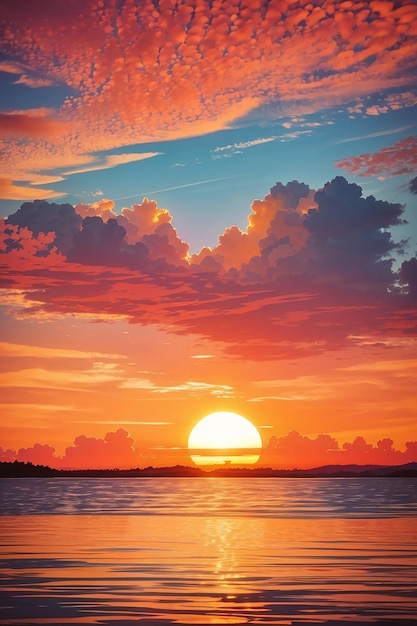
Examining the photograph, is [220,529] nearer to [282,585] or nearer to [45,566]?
[45,566]

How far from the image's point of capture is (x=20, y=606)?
25812 mm

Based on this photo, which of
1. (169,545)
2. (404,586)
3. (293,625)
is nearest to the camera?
(293,625)

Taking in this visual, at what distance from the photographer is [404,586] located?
98.6 feet

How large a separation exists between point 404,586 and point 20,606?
12921 mm

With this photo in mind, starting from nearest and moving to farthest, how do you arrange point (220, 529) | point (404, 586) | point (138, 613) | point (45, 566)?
point (138, 613) < point (404, 586) < point (45, 566) < point (220, 529)

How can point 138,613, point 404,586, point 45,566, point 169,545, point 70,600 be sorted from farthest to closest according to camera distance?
point 169,545, point 45,566, point 404,586, point 70,600, point 138,613

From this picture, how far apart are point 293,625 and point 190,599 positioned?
538 cm

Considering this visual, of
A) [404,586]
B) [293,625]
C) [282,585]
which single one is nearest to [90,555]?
[282,585]

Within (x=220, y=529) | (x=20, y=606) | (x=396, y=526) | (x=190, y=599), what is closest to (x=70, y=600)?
(x=20, y=606)

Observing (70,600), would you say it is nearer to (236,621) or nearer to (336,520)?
(236,621)

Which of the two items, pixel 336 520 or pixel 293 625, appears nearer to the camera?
pixel 293 625

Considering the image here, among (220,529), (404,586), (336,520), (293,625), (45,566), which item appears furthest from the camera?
(336,520)

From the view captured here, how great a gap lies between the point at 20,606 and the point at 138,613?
368 centimetres

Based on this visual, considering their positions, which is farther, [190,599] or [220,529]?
[220,529]
